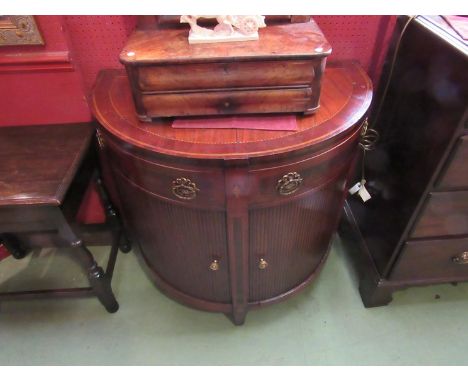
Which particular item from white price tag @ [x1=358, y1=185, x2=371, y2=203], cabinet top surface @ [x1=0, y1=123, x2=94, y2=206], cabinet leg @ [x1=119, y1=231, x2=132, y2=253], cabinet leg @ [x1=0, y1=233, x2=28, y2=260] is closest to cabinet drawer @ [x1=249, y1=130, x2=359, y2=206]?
white price tag @ [x1=358, y1=185, x2=371, y2=203]

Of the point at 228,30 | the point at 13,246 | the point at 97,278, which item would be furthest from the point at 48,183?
the point at 13,246

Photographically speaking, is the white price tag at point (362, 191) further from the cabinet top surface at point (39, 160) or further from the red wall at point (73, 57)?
the cabinet top surface at point (39, 160)

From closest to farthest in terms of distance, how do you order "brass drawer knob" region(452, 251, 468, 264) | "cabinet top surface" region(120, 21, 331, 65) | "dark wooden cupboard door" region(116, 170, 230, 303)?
"cabinet top surface" region(120, 21, 331, 65), "dark wooden cupboard door" region(116, 170, 230, 303), "brass drawer knob" region(452, 251, 468, 264)

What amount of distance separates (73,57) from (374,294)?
4.58 ft

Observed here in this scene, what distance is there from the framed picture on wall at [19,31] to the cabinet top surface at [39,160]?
0.92ft

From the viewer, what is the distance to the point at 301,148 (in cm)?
76

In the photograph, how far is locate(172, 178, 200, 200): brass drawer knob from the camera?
792 mm

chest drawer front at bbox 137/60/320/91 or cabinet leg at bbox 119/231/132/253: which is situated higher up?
chest drawer front at bbox 137/60/320/91

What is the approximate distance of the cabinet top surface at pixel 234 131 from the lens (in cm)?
75

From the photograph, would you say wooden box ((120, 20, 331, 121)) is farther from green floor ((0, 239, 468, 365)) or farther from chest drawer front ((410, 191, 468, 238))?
green floor ((0, 239, 468, 365))

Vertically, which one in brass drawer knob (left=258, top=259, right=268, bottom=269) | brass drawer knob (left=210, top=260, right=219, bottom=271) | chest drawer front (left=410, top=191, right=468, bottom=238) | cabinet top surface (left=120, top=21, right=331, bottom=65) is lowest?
brass drawer knob (left=258, top=259, right=268, bottom=269)

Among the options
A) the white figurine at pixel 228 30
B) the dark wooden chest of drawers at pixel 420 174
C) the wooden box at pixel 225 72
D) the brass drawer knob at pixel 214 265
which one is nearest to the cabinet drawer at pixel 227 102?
the wooden box at pixel 225 72

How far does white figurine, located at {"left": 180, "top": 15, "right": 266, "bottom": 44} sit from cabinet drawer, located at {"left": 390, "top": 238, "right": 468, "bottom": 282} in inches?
32.7
